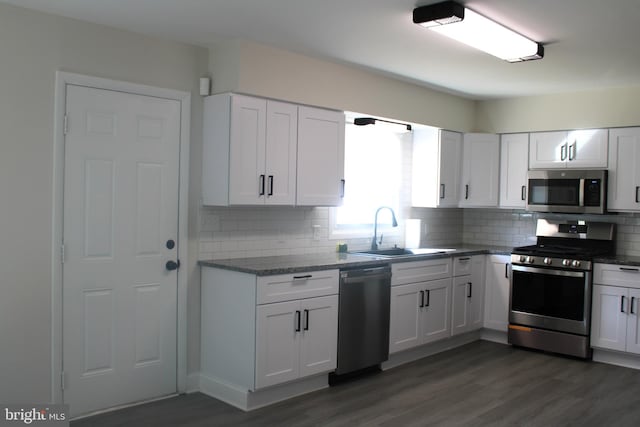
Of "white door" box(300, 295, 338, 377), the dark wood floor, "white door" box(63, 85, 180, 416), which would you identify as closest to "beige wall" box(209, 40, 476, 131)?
"white door" box(63, 85, 180, 416)

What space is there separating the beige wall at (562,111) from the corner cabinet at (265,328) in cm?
293

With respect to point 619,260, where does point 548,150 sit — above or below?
above

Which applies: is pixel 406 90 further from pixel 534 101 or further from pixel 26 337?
pixel 26 337

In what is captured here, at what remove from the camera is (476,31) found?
3.59 meters

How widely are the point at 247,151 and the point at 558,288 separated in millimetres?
3187

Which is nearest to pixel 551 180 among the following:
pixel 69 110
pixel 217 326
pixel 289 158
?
pixel 289 158

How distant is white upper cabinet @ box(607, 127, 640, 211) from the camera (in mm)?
5309

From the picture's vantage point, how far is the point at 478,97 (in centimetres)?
612

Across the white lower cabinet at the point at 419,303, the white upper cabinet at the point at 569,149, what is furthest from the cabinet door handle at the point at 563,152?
the white lower cabinet at the point at 419,303

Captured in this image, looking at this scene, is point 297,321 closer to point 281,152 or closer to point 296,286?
point 296,286

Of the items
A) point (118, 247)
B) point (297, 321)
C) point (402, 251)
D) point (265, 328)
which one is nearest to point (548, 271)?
point (402, 251)

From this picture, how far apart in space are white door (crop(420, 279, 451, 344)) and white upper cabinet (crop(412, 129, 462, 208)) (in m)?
0.92

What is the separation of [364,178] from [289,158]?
1.41 meters

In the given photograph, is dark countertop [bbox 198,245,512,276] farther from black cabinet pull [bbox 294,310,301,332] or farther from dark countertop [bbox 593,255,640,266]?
dark countertop [bbox 593,255,640,266]
